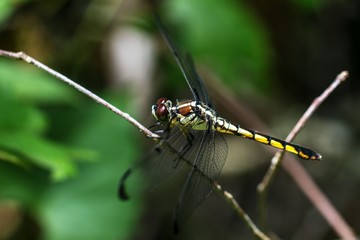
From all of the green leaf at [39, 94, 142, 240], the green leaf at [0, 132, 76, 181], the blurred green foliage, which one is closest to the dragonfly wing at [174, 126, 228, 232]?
the green leaf at [0, 132, 76, 181]

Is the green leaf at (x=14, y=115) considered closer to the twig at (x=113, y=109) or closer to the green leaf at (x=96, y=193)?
the green leaf at (x=96, y=193)

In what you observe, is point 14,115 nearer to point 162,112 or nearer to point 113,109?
point 162,112

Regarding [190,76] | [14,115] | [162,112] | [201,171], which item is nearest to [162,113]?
[162,112]

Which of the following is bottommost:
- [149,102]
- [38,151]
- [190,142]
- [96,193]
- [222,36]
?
[96,193]

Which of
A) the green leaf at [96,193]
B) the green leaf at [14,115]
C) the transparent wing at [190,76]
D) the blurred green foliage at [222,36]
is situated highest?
the blurred green foliage at [222,36]

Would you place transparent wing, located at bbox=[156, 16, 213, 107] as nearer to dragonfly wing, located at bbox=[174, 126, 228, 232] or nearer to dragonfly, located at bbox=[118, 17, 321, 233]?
dragonfly, located at bbox=[118, 17, 321, 233]

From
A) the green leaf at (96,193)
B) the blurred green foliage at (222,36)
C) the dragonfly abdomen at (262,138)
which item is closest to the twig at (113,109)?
the dragonfly abdomen at (262,138)
